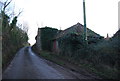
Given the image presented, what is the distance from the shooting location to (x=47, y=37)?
37469 mm

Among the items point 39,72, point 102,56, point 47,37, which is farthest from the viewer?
point 47,37

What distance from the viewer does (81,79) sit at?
8992 mm

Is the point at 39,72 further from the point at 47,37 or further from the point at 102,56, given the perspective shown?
the point at 47,37

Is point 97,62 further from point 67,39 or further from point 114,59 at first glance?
point 67,39

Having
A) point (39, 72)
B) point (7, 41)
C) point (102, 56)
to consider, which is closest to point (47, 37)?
point (7, 41)

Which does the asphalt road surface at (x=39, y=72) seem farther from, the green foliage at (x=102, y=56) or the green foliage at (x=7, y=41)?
the green foliage at (x=7, y=41)

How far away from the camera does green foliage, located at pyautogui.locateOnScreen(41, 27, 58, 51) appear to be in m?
37.1

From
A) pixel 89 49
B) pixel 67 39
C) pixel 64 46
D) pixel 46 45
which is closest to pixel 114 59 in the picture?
pixel 89 49

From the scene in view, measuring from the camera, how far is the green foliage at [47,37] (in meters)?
37.1

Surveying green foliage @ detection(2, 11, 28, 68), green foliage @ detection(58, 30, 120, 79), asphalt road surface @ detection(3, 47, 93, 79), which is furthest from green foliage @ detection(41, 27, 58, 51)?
asphalt road surface @ detection(3, 47, 93, 79)

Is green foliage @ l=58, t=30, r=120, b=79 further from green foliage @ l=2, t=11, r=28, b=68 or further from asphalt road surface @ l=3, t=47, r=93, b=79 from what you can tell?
green foliage @ l=2, t=11, r=28, b=68


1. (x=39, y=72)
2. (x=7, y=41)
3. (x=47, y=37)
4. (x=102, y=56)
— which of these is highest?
(x=47, y=37)

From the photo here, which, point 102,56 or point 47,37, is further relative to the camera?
point 47,37

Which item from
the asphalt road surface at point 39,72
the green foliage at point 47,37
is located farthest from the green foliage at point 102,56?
the green foliage at point 47,37
